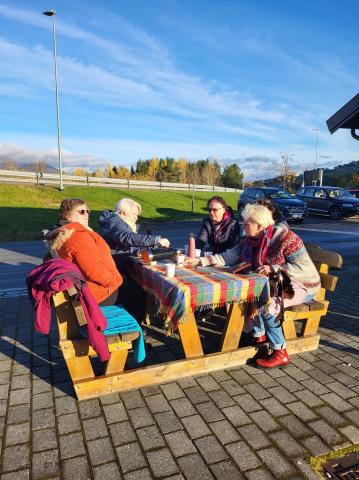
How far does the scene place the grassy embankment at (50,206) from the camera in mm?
14771

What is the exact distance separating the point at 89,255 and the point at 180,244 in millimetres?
8505

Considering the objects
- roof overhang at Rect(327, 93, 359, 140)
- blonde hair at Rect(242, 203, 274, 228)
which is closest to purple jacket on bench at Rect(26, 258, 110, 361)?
blonde hair at Rect(242, 203, 274, 228)

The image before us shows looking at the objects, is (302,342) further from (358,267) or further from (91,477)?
(358,267)

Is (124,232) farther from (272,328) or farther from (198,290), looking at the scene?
(272,328)

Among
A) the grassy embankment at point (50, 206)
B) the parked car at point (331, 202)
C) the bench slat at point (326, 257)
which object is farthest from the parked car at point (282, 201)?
the bench slat at point (326, 257)

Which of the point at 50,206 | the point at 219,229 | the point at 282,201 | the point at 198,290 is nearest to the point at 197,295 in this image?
the point at 198,290

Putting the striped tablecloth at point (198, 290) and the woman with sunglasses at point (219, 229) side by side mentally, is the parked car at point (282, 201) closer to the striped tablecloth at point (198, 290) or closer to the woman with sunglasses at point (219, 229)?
the woman with sunglasses at point (219, 229)

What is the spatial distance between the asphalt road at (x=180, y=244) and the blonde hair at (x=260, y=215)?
15.1ft

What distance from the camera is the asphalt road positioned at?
7859 millimetres

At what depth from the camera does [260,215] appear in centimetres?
369

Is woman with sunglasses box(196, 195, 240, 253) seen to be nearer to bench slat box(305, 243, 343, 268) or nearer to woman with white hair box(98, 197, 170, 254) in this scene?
woman with white hair box(98, 197, 170, 254)

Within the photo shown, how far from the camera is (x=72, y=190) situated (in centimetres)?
2531

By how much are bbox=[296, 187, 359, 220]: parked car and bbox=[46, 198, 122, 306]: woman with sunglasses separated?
18.7 metres

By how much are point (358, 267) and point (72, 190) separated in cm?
2091
